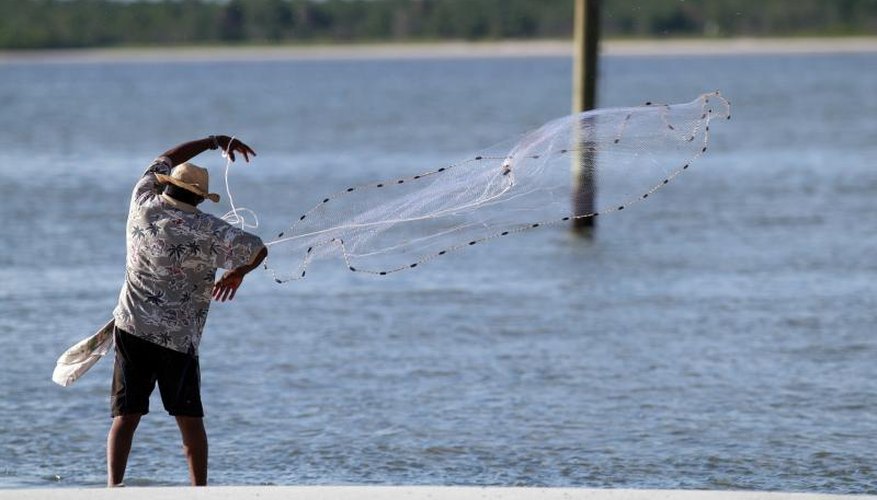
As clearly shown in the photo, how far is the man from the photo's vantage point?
7.01 meters

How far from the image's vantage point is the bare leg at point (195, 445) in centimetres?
724

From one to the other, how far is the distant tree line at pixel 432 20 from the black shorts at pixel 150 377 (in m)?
100

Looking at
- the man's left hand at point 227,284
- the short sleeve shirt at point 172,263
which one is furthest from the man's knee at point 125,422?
the man's left hand at point 227,284

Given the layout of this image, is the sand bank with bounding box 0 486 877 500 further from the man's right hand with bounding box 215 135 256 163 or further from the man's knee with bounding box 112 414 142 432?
the man's right hand with bounding box 215 135 256 163

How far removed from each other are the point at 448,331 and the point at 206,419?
129 inches

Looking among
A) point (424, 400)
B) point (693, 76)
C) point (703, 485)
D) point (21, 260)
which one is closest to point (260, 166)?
point (21, 260)

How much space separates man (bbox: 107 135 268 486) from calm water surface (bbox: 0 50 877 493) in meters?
1.44

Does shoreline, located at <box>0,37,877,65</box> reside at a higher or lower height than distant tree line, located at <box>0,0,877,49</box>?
lower

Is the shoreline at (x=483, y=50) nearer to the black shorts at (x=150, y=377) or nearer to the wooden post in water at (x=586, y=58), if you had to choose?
the wooden post in water at (x=586, y=58)

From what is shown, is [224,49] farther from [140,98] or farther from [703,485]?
[703,485]

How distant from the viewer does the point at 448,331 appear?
508 inches

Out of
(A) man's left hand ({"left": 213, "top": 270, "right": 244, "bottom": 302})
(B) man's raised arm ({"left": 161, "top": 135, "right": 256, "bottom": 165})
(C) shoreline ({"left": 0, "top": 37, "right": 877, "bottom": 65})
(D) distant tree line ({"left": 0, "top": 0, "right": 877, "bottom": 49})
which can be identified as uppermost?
(B) man's raised arm ({"left": 161, "top": 135, "right": 256, "bottom": 165})

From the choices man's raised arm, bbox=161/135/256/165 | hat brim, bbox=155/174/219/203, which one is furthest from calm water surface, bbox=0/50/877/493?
hat brim, bbox=155/174/219/203

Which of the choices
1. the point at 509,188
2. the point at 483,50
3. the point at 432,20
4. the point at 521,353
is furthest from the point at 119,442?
the point at 483,50
